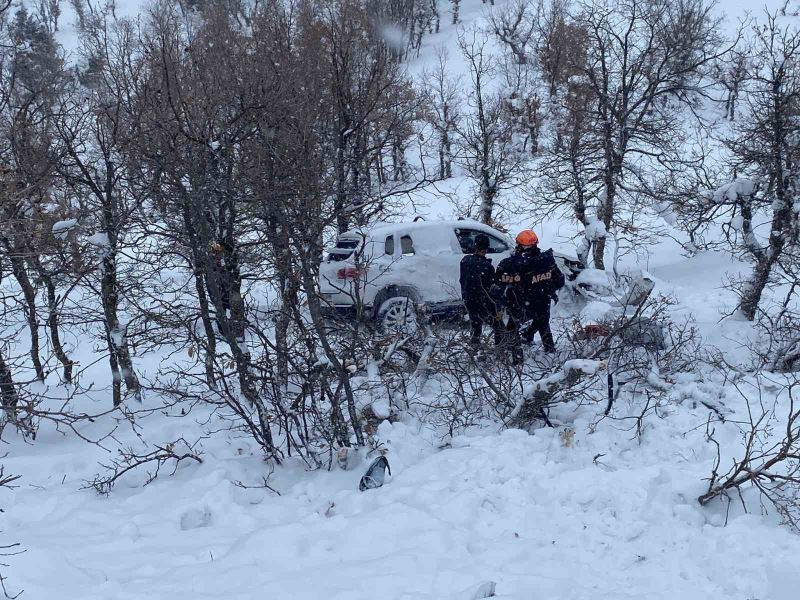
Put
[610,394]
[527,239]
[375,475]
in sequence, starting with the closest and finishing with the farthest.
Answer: [375,475]
[610,394]
[527,239]

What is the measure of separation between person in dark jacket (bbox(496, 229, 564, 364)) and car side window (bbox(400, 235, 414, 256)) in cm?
284

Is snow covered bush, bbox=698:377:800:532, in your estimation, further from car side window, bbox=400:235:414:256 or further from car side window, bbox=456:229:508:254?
car side window, bbox=400:235:414:256

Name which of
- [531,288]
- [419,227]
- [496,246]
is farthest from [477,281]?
[496,246]

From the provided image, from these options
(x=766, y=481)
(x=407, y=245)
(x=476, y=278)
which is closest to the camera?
(x=766, y=481)

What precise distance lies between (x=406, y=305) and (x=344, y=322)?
9.47ft

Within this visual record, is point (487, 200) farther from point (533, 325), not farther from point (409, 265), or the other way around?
point (533, 325)

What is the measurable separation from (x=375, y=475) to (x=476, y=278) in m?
3.03

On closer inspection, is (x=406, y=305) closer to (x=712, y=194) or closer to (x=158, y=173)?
(x=158, y=173)

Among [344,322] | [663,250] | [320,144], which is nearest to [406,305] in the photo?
[344,322]

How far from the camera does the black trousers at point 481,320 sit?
647 cm

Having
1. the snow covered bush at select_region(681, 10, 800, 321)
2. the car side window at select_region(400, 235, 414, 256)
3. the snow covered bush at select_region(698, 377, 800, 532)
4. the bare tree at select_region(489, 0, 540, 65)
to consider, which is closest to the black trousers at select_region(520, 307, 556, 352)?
the snow covered bush at select_region(698, 377, 800, 532)

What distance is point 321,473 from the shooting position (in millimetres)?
5328

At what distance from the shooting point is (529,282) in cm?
690

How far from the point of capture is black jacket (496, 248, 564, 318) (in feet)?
22.5
